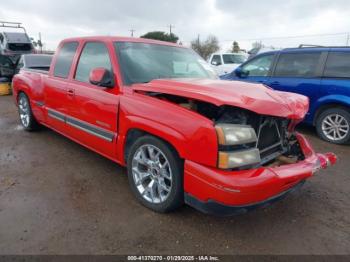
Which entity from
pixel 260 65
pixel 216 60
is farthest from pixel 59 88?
pixel 216 60

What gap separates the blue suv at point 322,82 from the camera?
18.3 feet

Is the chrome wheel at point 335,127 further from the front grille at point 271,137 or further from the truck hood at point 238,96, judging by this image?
the front grille at point 271,137

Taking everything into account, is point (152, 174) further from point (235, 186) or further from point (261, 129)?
point (261, 129)

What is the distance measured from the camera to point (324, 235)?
280 cm

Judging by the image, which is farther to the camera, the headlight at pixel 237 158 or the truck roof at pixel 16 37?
the truck roof at pixel 16 37

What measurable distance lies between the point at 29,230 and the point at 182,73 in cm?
248

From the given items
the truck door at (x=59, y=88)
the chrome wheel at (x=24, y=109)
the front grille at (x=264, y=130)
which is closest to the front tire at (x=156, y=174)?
the front grille at (x=264, y=130)

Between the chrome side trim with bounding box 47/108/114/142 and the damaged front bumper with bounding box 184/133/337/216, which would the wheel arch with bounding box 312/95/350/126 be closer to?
the damaged front bumper with bounding box 184/133/337/216

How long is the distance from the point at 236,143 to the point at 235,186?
1.15ft

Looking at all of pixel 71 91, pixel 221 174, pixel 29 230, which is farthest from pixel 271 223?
pixel 71 91

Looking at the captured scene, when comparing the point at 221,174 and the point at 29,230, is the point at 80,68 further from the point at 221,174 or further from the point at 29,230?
the point at 221,174

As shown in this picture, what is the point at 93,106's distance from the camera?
3.65 meters

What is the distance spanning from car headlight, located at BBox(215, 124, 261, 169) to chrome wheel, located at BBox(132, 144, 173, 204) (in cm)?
61

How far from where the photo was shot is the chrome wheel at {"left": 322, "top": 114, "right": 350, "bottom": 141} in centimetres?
560
